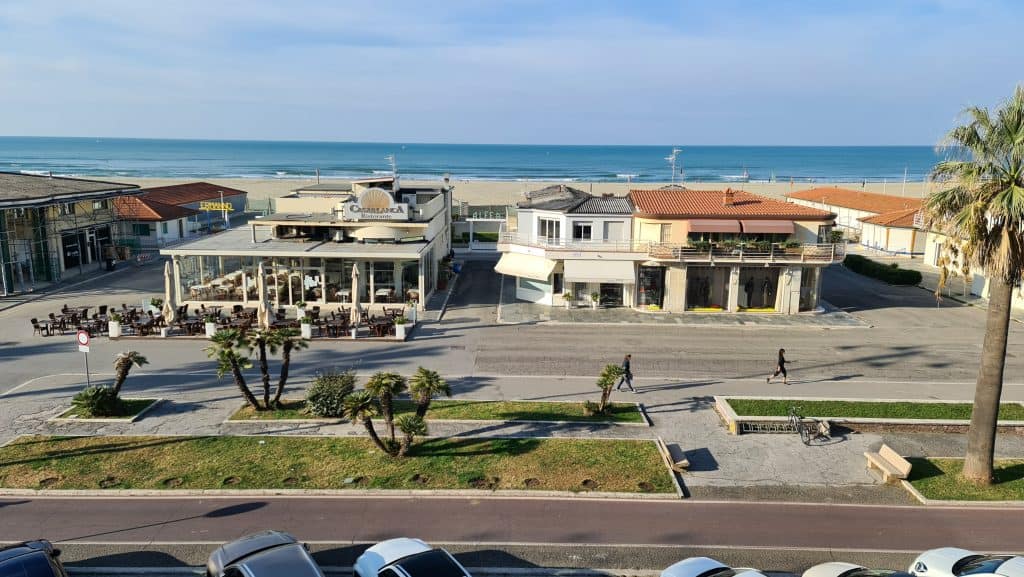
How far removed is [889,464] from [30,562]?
1824 cm

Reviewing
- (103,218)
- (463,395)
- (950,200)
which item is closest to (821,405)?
(950,200)

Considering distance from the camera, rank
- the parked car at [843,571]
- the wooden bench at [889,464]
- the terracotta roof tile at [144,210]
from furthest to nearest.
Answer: the terracotta roof tile at [144,210] → the wooden bench at [889,464] → the parked car at [843,571]

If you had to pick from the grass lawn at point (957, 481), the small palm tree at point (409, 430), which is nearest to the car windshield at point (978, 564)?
the grass lawn at point (957, 481)

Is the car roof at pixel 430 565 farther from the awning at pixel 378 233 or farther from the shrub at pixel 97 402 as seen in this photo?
the awning at pixel 378 233

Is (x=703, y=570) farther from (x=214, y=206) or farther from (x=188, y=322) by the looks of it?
(x=214, y=206)

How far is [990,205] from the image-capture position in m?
15.0

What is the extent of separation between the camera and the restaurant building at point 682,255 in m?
35.2

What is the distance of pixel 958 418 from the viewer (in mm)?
20906

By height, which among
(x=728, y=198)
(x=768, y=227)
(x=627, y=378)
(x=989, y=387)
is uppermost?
(x=728, y=198)

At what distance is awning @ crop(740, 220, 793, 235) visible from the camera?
35031 millimetres

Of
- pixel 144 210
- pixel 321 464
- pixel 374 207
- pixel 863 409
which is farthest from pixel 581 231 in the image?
pixel 144 210

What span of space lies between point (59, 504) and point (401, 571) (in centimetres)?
902

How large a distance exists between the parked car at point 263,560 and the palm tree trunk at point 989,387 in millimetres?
15164

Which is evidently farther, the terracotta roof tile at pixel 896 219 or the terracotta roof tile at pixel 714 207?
the terracotta roof tile at pixel 896 219
